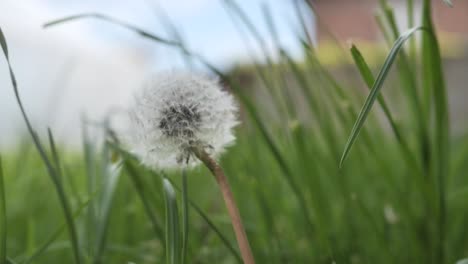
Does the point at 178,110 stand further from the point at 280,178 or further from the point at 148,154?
the point at 280,178

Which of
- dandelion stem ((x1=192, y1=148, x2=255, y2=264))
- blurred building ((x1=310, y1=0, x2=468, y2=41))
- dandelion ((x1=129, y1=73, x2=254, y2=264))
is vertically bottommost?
blurred building ((x1=310, y1=0, x2=468, y2=41))

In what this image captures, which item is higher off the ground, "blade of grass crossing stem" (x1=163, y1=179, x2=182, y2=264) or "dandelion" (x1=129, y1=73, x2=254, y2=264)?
"dandelion" (x1=129, y1=73, x2=254, y2=264)

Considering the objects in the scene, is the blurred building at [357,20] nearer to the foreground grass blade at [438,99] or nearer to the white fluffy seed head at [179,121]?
the foreground grass blade at [438,99]

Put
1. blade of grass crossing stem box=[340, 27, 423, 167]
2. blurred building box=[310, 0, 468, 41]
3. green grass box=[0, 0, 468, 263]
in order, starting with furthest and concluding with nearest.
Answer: blurred building box=[310, 0, 468, 41] < green grass box=[0, 0, 468, 263] < blade of grass crossing stem box=[340, 27, 423, 167]

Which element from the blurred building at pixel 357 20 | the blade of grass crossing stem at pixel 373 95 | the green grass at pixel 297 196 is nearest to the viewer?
the blade of grass crossing stem at pixel 373 95

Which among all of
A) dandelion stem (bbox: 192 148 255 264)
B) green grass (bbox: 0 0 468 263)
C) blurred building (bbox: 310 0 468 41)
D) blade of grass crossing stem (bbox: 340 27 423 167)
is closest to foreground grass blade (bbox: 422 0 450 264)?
green grass (bbox: 0 0 468 263)

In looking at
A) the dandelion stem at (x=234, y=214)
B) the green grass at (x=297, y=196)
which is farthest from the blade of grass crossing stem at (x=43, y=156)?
the dandelion stem at (x=234, y=214)

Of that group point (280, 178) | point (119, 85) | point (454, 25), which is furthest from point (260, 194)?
point (454, 25)

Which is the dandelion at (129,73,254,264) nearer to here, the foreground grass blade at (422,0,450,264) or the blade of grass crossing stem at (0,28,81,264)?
the blade of grass crossing stem at (0,28,81,264)
